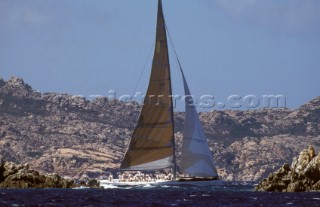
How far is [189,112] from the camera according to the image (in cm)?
12119

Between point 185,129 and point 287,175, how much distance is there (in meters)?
16.6

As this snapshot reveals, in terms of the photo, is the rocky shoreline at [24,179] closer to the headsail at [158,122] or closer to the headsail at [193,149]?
the headsail at [158,122]

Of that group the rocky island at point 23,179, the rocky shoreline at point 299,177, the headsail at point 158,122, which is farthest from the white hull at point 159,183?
the rocky island at point 23,179

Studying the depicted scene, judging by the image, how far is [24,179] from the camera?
454ft

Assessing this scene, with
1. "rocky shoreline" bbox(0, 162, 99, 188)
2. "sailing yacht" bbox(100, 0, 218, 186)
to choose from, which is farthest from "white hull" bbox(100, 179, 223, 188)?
"rocky shoreline" bbox(0, 162, 99, 188)

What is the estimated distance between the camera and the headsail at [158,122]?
123 meters

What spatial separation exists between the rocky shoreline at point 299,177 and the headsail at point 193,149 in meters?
9.48

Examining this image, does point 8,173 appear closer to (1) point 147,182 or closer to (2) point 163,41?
(1) point 147,182

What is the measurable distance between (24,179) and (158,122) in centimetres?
2926

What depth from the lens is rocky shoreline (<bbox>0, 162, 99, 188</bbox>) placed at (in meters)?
138

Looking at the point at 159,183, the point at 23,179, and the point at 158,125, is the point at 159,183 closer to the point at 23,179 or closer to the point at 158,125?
the point at 158,125

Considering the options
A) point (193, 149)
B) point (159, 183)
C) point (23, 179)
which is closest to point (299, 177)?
point (193, 149)

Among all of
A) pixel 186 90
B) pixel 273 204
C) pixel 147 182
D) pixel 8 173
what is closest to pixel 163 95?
pixel 186 90

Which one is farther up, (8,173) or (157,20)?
(157,20)
